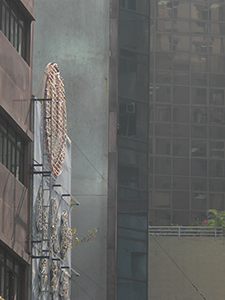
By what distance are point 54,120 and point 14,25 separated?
3785 mm

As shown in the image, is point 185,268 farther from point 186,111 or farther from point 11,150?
point 186,111

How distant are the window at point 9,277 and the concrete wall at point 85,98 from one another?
13.2 m

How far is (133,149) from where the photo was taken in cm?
3250

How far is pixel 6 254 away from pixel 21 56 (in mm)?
5278

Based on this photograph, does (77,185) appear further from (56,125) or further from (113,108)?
(56,125)

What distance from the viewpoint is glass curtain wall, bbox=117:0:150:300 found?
3128 cm

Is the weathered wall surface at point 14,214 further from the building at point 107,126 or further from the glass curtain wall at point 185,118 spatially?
the glass curtain wall at point 185,118

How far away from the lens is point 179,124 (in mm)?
63812

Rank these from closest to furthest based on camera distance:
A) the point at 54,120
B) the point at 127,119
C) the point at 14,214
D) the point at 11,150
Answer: the point at 14,214 → the point at 11,150 → the point at 54,120 → the point at 127,119

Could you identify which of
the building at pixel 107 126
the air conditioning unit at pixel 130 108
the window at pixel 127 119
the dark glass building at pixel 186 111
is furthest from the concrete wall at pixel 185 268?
the dark glass building at pixel 186 111

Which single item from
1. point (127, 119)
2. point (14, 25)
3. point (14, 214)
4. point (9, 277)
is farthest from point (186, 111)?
point (9, 277)

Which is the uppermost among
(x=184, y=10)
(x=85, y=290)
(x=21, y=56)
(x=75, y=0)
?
(x=184, y=10)

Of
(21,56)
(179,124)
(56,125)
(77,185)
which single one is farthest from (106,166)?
(179,124)

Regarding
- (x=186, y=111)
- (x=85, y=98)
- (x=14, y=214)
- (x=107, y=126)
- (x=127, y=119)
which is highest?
(x=186, y=111)
